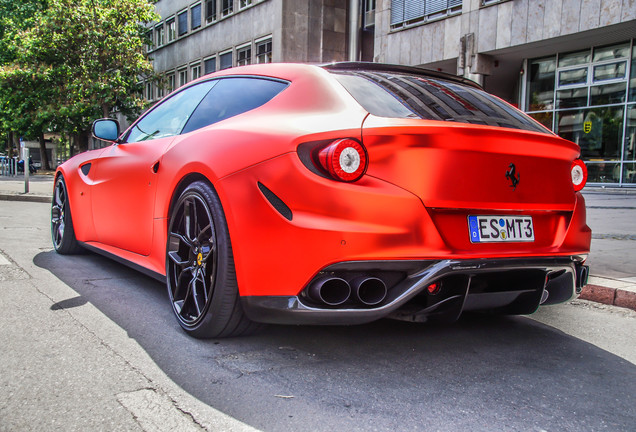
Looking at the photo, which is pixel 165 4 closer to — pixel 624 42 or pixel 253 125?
pixel 624 42

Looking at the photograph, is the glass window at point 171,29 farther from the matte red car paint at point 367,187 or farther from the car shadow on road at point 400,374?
the matte red car paint at point 367,187

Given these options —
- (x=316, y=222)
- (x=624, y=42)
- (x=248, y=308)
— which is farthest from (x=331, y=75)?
(x=624, y=42)

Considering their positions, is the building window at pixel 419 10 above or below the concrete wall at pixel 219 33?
below

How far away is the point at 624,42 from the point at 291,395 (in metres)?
17.5

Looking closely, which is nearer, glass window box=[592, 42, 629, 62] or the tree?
glass window box=[592, 42, 629, 62]

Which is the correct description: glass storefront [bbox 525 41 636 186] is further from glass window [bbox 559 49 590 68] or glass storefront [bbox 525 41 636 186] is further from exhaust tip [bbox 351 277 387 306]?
exhaust tip [bbox 351 277 387 306]

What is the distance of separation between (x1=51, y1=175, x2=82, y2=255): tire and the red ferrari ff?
2350 mm

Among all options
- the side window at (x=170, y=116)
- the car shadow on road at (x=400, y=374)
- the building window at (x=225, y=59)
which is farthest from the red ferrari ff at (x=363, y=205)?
the building window at (x=225, y=59)

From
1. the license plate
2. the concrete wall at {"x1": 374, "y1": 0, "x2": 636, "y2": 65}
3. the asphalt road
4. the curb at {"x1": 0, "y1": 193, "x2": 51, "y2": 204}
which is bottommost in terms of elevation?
the curb at {"x1": 0, "y1": 193, "x2": 51, "y2": 204}

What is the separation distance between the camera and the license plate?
2619mm

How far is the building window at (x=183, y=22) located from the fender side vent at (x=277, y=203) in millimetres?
35475

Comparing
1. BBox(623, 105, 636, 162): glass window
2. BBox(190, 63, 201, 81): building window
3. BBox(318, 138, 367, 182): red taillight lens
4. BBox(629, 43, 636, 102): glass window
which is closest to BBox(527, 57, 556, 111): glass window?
BBox(629, 43, 636, 102): glass window

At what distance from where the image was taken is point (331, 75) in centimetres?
303

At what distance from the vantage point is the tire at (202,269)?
284 cm
